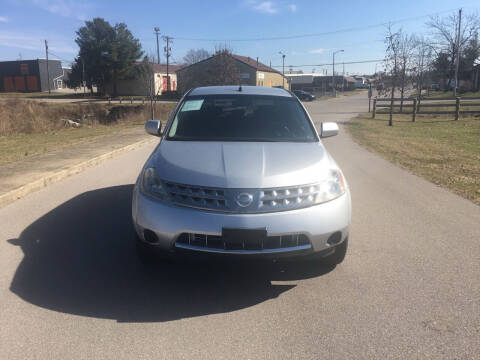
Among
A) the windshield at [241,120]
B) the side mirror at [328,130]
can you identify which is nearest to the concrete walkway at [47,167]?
the windshield at [241,120]

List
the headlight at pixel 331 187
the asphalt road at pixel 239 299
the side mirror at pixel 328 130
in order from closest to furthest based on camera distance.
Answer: the asphalt road at pixel 239 299, the headlight at pixel 331 187, the side mirror at pixel 328 130

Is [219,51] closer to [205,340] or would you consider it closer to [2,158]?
[2,158]

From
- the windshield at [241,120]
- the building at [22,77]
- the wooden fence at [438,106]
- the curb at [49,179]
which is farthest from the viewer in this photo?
the building at [22,77]

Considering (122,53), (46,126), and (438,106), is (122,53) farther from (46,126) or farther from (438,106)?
(438,106)

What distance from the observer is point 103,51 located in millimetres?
62406

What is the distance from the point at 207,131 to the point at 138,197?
136cm

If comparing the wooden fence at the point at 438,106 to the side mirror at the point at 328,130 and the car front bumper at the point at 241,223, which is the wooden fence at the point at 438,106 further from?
the car front bumper at the point at 241,223

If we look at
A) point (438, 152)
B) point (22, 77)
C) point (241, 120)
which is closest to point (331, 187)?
point (241, 120)

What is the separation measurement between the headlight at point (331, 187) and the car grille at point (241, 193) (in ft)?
0.33

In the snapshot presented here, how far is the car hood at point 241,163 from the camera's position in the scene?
3.30 metres

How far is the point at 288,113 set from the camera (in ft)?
16.3

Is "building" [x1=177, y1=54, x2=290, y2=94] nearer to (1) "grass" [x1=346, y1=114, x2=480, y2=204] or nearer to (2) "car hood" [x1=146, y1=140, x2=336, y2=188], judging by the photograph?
(1) "grass" [x1=346, y1=114, x2=480, y2=204]

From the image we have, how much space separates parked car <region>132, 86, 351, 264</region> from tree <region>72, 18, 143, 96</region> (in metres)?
63.4

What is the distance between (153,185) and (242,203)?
0.84m
